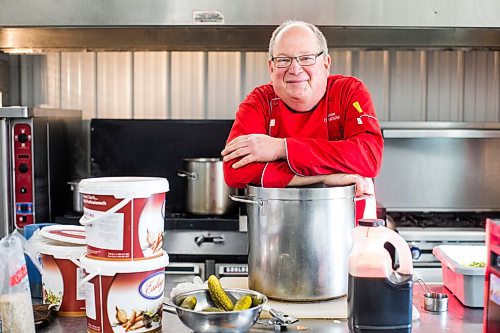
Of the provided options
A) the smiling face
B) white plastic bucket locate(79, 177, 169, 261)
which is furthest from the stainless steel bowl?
the smiling face

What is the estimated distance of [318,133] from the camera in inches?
79.4

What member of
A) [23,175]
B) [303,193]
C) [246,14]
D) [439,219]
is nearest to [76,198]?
[23,175]

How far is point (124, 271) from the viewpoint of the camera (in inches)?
54.4

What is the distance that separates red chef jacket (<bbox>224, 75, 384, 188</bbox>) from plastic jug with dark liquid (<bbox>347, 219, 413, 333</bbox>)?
18.6 inches

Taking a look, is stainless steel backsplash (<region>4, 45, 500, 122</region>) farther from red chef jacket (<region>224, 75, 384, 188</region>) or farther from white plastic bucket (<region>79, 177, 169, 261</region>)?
white plastic bucket (<region>79, 177, 169, 261</region>)

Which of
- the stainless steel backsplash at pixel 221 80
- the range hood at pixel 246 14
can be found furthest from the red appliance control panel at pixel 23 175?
the stainless steel backsplash at pixel 221 80

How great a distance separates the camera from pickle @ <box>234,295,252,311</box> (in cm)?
139

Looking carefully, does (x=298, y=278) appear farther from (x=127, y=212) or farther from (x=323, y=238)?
(x=127, y=212)

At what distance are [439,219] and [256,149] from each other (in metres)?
1.74

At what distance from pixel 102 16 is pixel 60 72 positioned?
68cm

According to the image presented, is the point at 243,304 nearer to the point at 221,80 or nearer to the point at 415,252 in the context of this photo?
the point at 415,252

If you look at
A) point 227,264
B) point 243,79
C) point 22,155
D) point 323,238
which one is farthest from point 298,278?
point 243,79

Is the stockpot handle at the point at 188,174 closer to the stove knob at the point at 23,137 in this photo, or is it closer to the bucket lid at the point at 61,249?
the stove knob at the point at 23,137

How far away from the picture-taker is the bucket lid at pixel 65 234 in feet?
5.20
